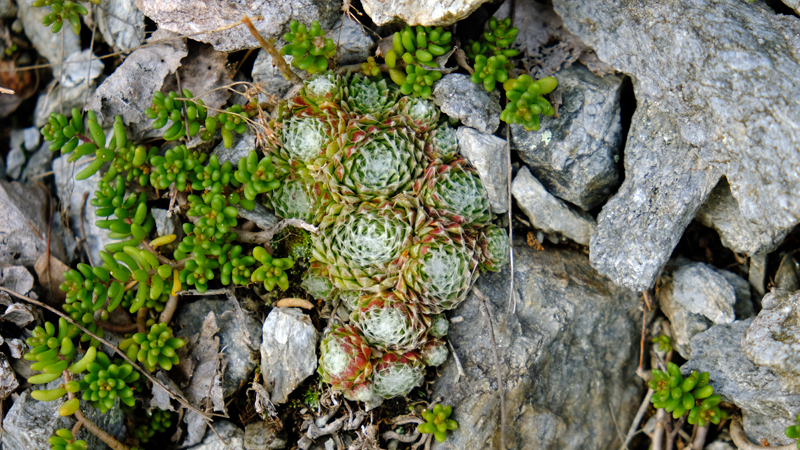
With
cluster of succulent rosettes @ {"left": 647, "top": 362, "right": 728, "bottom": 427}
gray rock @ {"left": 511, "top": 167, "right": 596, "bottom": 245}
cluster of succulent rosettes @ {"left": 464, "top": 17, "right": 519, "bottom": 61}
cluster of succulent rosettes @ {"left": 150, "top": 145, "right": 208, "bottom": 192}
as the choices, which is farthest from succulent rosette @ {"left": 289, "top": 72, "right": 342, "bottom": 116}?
cluster of succulent rosettes @ {"left": 647, "top": 362, "right": 728, "bottom": 427}

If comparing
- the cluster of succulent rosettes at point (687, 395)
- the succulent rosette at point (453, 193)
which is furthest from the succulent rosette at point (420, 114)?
the cluster of succulent rosettes at point (687, 395)

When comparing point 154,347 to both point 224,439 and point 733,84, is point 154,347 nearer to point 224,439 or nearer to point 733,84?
point 224,439

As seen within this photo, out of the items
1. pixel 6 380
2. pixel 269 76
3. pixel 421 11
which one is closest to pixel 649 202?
pixel 421 11

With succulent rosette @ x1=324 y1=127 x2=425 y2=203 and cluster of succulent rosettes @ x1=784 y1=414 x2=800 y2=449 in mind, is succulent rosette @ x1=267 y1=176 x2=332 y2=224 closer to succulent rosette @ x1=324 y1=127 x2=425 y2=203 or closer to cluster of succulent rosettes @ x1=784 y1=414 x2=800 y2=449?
succulent rosette @ x1=324 y1=127 x2=425 y2=203

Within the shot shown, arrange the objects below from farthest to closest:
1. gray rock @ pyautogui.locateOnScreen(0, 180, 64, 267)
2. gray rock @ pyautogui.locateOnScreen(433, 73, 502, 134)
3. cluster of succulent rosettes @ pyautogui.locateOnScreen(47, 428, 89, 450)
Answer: gray rock @ pyautogui.locateOnScreen(0, 180, 64, 267)
gray rock @ pyautogui.locateOnScreen(433, 73, 502, 134)
cluster of succulent rosettes @ pyautogui.locateOnScreen(47, 428, 89, 450)

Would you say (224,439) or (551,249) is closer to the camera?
(224,439)

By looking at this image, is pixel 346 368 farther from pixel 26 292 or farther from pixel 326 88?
pixel 26 292
